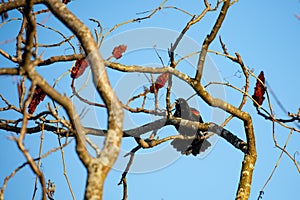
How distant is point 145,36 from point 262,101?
5.23ft

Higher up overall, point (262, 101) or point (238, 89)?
point (238, 89)

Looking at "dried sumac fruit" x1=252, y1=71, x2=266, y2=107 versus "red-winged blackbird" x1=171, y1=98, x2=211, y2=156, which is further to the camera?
"red-winged blackbird" x1=171, y1=98, x2=211, y2=156

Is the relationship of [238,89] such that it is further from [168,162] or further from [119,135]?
[119,135]

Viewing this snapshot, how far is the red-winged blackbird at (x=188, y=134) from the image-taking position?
3.72m

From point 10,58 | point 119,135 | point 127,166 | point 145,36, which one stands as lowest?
point 119,135

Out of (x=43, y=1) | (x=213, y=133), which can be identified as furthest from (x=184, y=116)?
(x=43, y=1)

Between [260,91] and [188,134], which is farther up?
[260,91]

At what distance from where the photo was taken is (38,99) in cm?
316

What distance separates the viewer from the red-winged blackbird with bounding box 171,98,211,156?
3.72m

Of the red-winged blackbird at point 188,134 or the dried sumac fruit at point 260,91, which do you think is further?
the red-winged blackbird at point 188,134

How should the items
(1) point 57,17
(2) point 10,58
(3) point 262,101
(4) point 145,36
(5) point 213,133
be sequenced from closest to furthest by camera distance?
(1) point 57,17
(2) point 10,58
(3) point 262,101
(5) point 213,133
(4) point 145,36

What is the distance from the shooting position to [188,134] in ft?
12.2

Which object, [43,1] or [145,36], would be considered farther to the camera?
[145,36]

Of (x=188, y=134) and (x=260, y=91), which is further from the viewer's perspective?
(x=188, y=134)
